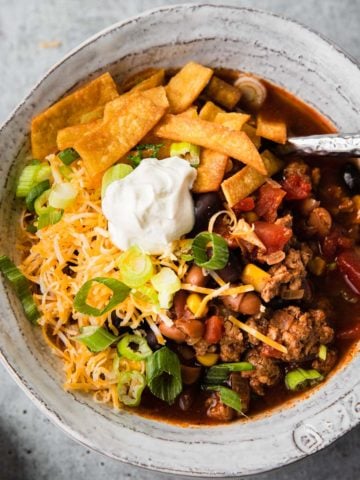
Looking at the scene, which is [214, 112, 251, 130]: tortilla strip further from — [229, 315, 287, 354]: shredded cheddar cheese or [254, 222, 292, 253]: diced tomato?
[229, 315, 287, 354]: shredded cheddar cheese

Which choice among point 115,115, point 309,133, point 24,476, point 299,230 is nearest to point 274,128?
point 309,133

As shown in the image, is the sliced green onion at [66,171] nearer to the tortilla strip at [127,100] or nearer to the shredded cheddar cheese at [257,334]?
the tortilla strip at [127,100]

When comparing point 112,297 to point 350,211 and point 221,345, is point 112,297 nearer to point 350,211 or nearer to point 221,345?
point 221,345

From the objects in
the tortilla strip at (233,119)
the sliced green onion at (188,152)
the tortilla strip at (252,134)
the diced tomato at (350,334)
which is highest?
the tortilla strip at (233,119)

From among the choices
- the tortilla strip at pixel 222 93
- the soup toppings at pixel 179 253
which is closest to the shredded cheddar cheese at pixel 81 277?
the soup toppings at pixel 179 253

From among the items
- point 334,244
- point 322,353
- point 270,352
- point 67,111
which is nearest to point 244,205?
point 334,244
